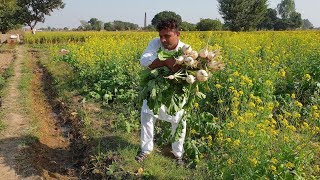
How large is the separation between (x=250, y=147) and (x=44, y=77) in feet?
31.8

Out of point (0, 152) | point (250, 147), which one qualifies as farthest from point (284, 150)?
point (0, 152)

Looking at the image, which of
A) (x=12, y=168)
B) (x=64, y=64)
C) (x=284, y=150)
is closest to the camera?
(x=284, y=150)

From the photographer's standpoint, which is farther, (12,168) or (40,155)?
(40,155)

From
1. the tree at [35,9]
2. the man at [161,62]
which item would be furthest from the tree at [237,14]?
the man at [161,62]

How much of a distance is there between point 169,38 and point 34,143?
314 cm

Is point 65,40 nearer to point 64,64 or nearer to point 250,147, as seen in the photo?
point 64,64

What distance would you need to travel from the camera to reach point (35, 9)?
38031 millimetres

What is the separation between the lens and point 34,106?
816 centimetres

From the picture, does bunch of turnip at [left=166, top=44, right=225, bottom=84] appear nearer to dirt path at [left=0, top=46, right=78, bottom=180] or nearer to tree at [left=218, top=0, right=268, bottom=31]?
dirt path at [left=0, top=46, right=78, bottom=180]

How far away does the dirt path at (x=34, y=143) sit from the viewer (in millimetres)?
5078

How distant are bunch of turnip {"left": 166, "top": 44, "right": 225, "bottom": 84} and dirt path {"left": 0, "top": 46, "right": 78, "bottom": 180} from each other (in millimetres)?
2489

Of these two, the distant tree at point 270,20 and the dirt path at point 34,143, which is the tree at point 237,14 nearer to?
the distant tree at point 270,20

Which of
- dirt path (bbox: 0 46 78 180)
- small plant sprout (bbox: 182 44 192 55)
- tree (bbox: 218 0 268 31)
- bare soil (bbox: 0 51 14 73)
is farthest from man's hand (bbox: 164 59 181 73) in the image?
tree (bbox: 218 0 268 31)

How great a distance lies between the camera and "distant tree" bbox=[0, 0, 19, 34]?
3233 cm
